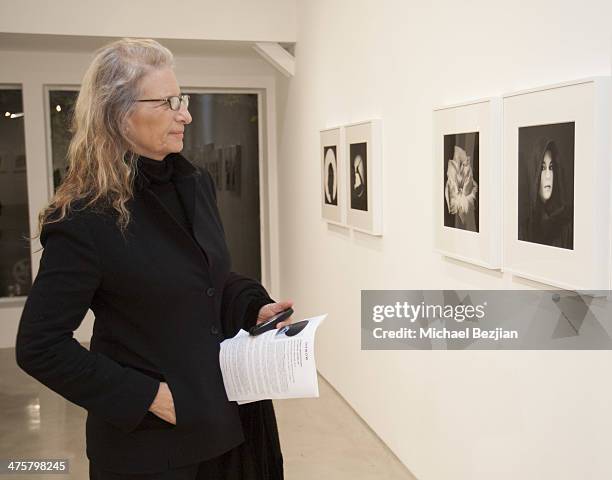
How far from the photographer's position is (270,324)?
1.76 metres

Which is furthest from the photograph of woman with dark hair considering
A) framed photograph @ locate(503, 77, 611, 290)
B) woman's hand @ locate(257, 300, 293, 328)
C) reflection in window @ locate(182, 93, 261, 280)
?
reflection in window @ locate(182, 93, 261, 280)

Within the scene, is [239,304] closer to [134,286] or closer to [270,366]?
[270,366]

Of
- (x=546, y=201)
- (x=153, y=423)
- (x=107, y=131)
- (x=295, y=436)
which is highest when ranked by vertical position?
(x=107, y=131)

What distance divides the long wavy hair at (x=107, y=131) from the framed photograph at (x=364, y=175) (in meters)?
2.51

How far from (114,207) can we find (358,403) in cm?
337

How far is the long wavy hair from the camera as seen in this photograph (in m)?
1.51

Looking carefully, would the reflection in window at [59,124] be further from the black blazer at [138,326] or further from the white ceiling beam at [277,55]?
the black blazer at [138,326]

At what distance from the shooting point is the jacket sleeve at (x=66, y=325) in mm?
1430

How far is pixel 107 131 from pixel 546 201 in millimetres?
1449

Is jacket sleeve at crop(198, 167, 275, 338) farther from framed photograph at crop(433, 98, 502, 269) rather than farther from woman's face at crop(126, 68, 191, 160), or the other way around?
framed photograph at crop(433, 98, 502, 269)

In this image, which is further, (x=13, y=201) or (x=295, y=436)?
(x=13, y=201)

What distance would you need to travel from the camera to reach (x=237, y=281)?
1893 millimetres

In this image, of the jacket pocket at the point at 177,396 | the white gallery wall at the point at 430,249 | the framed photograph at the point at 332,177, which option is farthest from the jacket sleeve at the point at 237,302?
Answer: the framed photograph at the point at 332,177

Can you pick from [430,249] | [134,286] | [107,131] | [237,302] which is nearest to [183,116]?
[107,131]
